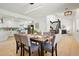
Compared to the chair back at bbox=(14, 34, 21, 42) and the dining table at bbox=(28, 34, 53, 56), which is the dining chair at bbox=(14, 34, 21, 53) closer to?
the chair back at bbox=(14, 34, 21, 42)

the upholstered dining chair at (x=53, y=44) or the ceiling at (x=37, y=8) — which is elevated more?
the ceiling at (x=37, y=8)

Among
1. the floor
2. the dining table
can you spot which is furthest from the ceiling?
the floor

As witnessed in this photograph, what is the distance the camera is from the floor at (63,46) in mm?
1874

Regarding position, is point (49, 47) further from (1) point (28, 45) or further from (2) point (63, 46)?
(1) point (28, 45)

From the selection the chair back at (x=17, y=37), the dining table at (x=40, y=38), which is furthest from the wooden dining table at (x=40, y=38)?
the chair back at (x=17, y=37)

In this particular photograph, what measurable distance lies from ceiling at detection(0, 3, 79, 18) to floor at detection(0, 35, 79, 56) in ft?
1.38

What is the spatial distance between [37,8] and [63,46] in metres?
0.69

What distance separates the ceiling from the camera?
1.87 metres

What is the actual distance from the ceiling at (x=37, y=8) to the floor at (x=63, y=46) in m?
0.42

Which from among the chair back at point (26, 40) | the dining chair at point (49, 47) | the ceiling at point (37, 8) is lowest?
the dining chair at point (49, 47)

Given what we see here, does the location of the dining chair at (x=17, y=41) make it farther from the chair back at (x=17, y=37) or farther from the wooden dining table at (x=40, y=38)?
the wooden dining table at (x=40, y=38)

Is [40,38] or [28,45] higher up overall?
[40,38]

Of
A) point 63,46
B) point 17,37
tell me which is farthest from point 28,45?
point 63,46

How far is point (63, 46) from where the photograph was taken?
1883mm
